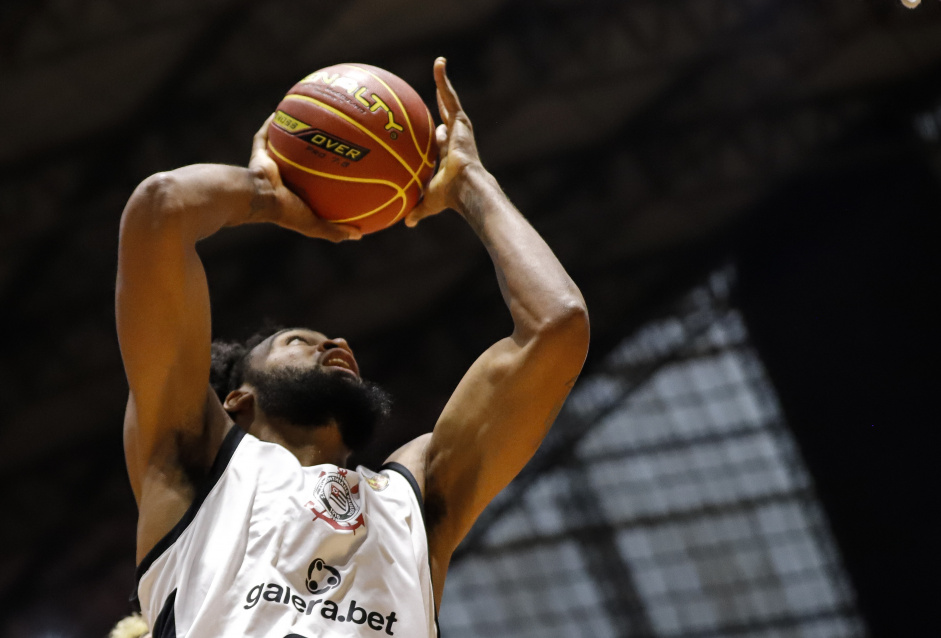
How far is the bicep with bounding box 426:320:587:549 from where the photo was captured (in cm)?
250

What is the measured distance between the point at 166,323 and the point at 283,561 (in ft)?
1.85

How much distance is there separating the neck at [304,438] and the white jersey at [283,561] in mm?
205

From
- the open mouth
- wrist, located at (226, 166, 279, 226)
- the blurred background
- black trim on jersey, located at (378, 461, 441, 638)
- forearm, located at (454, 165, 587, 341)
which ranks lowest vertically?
the blurred background

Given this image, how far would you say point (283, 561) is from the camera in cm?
221

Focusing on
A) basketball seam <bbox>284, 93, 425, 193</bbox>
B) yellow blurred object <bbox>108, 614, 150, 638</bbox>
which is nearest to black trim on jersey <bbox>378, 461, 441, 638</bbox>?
basketball seam <bbox>284, 93, 425, 193</bbox>

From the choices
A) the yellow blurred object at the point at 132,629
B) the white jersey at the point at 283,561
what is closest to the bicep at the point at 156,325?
the white jersey at the point at 283,561

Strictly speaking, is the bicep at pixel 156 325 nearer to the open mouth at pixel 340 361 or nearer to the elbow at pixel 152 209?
the elbow at pixel 152 209

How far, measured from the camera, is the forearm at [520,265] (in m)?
2.49

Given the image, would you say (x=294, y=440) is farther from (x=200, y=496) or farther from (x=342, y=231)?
(x=342, y=231)

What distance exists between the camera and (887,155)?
10.7 m

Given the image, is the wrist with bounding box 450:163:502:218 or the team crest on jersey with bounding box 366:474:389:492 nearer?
the team crest on jersey with bounding box 366:474:389:492

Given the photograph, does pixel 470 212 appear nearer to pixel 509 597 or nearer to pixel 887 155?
pixel 887 155

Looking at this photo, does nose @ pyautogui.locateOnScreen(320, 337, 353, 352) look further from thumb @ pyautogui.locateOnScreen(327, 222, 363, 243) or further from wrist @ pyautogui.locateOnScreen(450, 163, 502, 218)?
wrist @ pyautogui.locateOnScreen(450, 163, 502, 218)

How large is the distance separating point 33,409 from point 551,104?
214 inches
